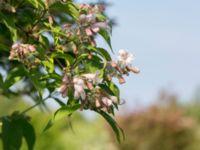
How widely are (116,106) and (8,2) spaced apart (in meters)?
0.73

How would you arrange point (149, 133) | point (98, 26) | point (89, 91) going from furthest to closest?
point (149, 133), point (98, 26), point (89, 91)

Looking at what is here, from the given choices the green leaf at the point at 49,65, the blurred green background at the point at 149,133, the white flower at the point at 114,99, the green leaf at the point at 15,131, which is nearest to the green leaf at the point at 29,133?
the green leaf at the point at 15,131

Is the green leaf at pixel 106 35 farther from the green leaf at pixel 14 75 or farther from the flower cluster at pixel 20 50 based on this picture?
the green leaf at pixel 14 75

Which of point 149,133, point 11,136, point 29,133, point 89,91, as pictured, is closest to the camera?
point 89,91

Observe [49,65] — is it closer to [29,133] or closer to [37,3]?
[37,3]

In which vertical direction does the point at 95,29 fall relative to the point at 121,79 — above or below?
above

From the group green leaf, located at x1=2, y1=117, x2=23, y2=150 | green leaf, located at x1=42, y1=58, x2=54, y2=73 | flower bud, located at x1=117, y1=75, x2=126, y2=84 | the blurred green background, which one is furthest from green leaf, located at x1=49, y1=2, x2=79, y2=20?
the blurred green background

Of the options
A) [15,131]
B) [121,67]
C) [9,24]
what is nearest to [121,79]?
[121,67]

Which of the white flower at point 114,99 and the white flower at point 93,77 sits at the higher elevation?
the white flower at point 93,77

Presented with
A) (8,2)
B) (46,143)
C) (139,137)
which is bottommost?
(8,2)

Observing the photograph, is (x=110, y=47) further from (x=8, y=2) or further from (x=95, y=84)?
(x=8, y=2)

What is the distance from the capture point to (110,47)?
A: 2.89 meters

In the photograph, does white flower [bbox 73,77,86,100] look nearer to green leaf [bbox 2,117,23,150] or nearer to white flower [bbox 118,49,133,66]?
white flower [bbox 118,49,133,66]

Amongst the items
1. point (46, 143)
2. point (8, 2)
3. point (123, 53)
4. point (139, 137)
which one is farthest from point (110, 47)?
point (139, 137)
